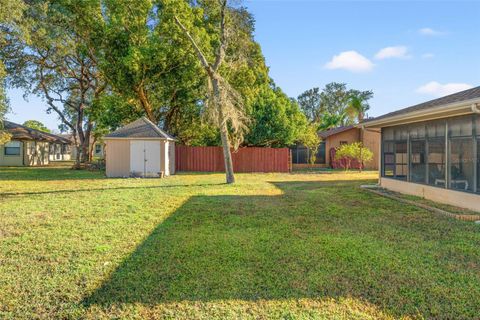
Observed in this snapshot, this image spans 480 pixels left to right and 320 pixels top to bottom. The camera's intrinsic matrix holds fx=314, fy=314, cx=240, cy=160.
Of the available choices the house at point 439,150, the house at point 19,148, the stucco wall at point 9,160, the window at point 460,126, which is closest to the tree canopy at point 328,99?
the house at point 19,148

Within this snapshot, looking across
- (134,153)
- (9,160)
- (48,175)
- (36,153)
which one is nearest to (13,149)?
(9,160)

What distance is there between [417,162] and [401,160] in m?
0.97

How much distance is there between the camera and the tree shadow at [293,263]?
296cm

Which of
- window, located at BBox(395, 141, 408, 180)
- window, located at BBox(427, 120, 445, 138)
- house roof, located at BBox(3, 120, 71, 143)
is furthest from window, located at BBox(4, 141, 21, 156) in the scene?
window, located at BBox(427, 120, 445, 138)

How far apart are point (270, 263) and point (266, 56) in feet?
61.4

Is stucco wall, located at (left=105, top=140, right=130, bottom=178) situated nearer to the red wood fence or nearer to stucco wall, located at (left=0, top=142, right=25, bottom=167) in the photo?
the red wood fence

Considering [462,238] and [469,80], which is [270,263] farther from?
[469,80]

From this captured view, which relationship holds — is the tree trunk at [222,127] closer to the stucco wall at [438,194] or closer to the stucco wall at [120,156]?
the stucco wall at [120,156]

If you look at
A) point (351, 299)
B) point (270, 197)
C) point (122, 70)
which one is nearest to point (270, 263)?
point (351, 299)

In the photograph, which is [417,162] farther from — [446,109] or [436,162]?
[446,109]

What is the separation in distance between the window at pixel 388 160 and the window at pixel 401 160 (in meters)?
0.26

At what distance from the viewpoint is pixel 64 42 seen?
17.4 metres

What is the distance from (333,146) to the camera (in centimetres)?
2317

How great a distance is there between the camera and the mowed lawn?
2.76m
